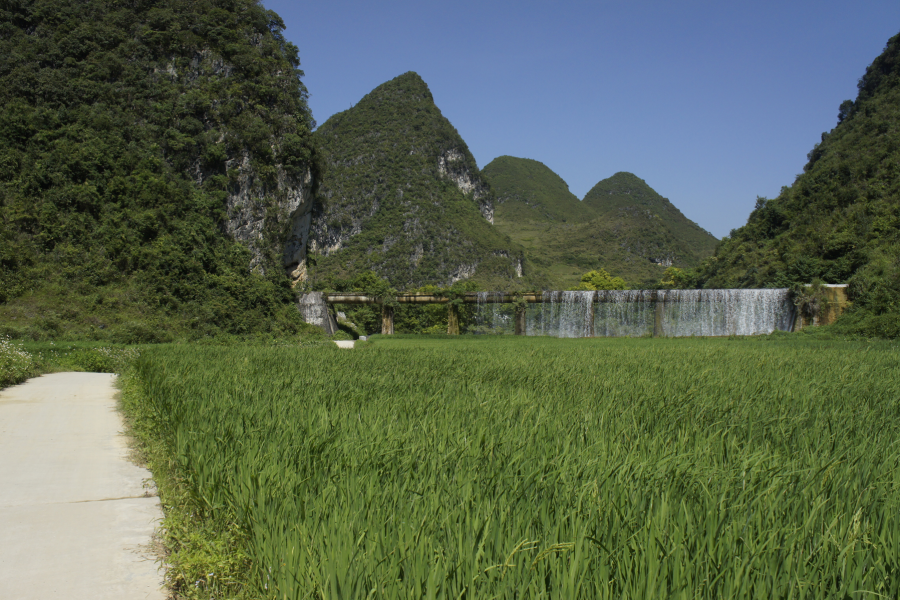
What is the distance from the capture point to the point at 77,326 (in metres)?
19.4

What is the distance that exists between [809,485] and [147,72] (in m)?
39.0

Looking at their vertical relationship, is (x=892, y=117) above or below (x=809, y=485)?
above

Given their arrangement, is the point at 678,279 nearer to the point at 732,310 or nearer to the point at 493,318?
the point at 493,318

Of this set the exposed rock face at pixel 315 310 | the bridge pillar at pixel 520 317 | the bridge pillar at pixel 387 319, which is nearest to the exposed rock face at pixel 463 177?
the bridge pillar at pixel 387 319

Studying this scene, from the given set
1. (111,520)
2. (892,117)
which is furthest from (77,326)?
(892,117)

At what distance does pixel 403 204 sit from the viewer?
324 feet

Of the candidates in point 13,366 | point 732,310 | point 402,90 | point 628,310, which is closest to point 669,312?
point 628,310

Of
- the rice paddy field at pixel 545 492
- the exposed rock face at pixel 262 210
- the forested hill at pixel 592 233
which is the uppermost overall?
the forested hill at pixel 592 233

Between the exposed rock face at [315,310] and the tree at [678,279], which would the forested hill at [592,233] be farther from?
the exposed rock face at [315,310]

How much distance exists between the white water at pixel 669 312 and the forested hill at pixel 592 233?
49.3 meters

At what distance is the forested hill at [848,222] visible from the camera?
80.2ft

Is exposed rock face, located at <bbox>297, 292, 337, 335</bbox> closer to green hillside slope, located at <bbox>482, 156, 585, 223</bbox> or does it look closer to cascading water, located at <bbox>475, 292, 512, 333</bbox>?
cascading water, located at <bbox>475, 292, 512, 333</bbox>

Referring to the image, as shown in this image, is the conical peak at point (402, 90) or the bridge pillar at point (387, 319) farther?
the conical peak at point (402, 90)

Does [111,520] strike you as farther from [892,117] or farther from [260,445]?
[892,117]
